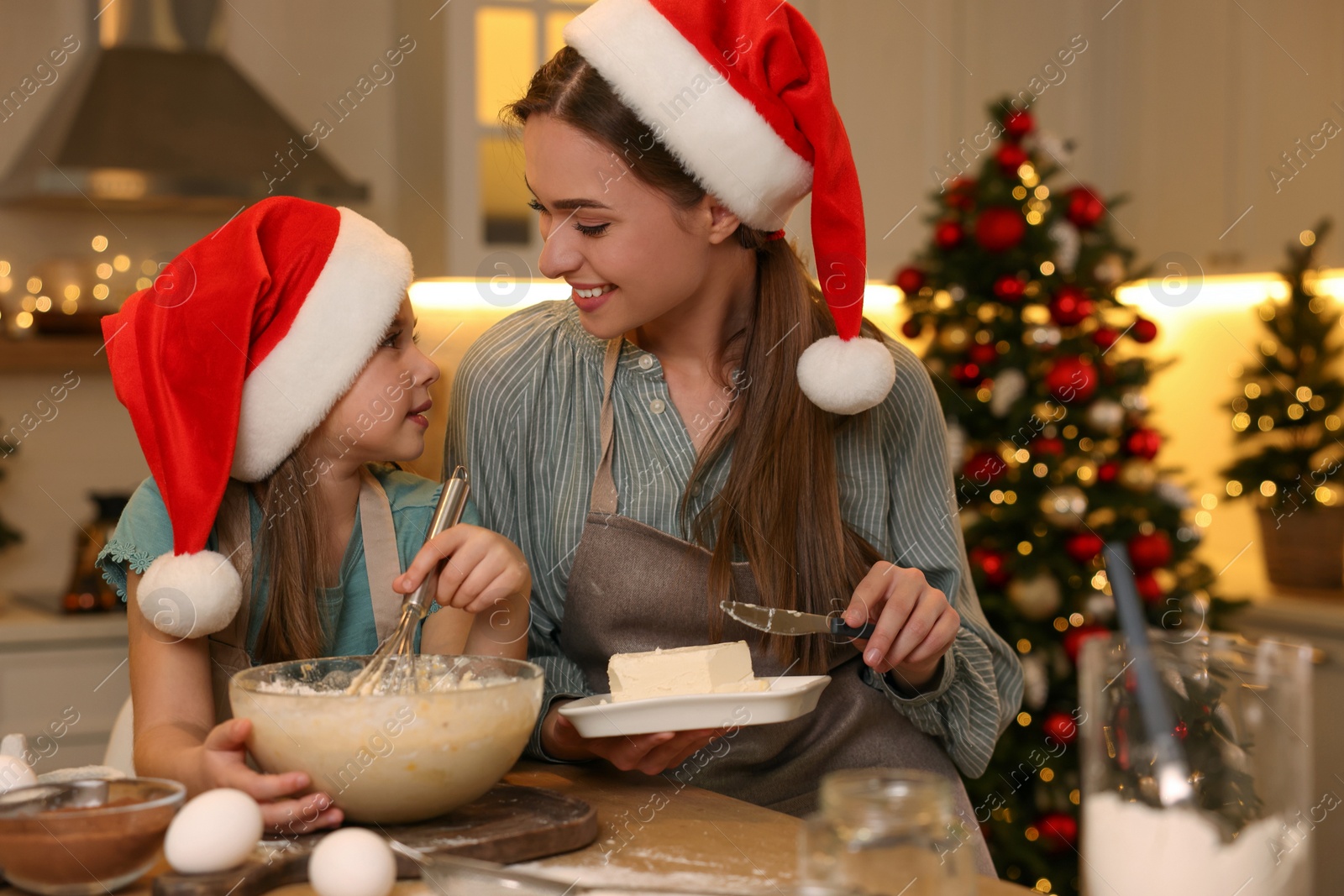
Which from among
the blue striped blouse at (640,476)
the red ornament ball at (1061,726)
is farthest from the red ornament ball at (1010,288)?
the blue striped blouse at (640,476)

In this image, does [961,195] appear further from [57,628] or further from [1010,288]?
[57,628]

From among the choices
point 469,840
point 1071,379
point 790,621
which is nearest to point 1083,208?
point 1071,379

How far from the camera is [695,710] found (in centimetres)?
93

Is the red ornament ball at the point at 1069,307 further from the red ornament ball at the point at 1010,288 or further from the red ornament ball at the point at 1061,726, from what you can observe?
the red ornament ball at the point at 1061,726

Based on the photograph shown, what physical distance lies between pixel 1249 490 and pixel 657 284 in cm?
208

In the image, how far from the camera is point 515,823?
85 centimetres

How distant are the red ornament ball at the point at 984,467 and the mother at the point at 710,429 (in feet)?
4.26

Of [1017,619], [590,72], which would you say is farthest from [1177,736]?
[1017,619]

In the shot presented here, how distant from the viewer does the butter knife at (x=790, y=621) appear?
3.45ft

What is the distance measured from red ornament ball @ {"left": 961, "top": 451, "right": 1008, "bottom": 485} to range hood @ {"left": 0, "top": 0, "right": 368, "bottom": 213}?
159cm

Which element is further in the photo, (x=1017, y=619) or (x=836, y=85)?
(x=836, y=85)

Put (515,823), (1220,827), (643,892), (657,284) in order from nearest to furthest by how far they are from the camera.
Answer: (1220,827)
(643,892)
(515,823)
(657,284)

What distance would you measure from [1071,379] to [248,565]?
77.5 inches

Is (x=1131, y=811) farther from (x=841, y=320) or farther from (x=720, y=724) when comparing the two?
(x=841, y=320)
